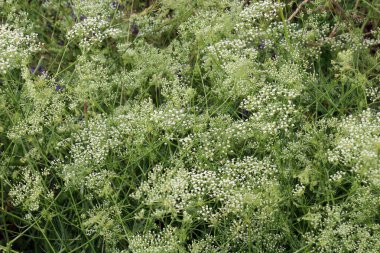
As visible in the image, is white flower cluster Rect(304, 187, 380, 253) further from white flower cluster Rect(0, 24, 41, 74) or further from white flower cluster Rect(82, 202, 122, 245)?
white flower cluster Rect(0, 24, 41, 74)

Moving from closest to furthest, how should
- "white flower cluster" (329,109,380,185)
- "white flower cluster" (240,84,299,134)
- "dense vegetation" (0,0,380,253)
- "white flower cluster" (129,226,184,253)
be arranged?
"white flower cluster" (329,109,380,185)
"white flower cluster" (129,226,184,253)
"dense vegetation" (0,0,380,253)
"white flower cluster" (240,84,299,134)

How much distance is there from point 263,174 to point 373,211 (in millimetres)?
600

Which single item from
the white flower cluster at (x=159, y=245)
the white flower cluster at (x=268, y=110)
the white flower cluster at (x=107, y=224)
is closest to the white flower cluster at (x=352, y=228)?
the white flower cluster at (x=268, y=110)

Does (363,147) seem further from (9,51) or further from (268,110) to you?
(9,51)

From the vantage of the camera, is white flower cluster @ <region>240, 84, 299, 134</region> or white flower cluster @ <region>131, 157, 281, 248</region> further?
white flower cluster @ <region>240, 84, 299, 134</region>

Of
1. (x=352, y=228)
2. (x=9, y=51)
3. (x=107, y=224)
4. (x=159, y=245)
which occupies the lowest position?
(x=352, y=228)

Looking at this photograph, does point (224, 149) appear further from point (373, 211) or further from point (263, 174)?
point (373, 211)

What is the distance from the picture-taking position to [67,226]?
3.55 metres

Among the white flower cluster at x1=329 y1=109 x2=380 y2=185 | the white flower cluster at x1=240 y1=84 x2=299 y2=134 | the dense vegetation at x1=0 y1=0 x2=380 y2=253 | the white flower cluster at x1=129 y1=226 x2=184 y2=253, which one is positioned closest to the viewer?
the white flower cluster at x1=329 y1=109 x2=380 y2=185

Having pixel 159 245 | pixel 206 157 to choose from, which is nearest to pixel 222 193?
pixel 206 157

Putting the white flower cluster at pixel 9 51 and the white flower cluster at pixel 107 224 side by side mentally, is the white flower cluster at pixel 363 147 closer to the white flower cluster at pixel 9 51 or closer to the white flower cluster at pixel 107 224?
the white flower cluster at pixel 107 224

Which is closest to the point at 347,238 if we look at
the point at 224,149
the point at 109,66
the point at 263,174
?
the point at 263,174

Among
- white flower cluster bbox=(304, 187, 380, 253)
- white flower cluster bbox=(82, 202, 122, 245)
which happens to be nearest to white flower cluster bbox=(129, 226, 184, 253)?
white flower cluster bbox=(82, 202, 122, 245)

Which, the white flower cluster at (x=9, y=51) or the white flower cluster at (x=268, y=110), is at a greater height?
the white flower cluster at (x=9, y=51)
